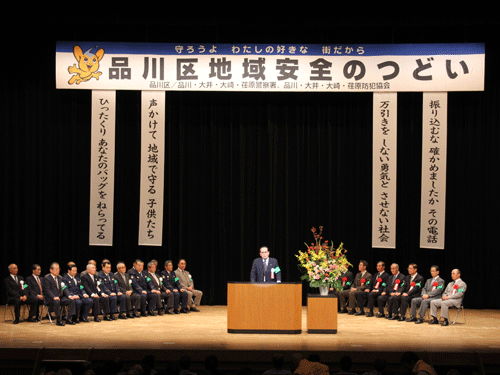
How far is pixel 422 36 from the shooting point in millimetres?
11531

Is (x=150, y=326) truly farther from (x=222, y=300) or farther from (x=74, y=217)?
(x=74, y=217)

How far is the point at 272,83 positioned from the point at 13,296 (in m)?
5.67

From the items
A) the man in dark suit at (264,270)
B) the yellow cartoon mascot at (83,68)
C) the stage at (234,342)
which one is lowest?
the stage at (234,342)

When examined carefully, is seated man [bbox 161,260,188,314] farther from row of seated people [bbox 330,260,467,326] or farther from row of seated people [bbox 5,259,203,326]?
row of seated people [bbox 330,260,467,326]

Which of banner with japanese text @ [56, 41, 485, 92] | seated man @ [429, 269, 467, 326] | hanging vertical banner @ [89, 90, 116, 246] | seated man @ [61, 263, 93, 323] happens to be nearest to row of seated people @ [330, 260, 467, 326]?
seated man @ [429, 269, 467, 326]

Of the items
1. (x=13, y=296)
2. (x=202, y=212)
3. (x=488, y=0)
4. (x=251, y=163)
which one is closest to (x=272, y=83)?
(x=251, y=163)

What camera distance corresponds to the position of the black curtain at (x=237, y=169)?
11.4 m

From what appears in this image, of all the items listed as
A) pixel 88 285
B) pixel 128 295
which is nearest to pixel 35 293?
pixel 88 285

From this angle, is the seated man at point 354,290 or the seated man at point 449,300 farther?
the seated man at point 354,290

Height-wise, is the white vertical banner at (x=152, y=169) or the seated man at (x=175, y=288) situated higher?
the white vertical banner at (x=152, y=169)

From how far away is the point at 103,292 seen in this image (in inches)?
363

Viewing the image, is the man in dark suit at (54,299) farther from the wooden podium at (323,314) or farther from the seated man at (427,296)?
the seated man at (427,296)

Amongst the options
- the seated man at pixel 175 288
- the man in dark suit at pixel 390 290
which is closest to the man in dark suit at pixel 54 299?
the seated man at pixel 175 288

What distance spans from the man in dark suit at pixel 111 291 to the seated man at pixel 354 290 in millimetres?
3788
